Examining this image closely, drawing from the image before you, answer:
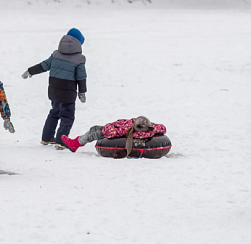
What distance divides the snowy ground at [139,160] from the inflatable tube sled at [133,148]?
118 mm

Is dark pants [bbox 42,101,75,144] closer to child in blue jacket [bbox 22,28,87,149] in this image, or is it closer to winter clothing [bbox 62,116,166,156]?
child in blue jacket [bbox 22,28,87,149]

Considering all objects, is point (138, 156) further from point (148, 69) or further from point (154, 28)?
point (154, 28)

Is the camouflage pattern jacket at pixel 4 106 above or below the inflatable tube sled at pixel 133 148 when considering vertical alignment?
above

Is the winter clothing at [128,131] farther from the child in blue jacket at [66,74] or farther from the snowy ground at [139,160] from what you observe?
the child in blue jacket at [66,74]

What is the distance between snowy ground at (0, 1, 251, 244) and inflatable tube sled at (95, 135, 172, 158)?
12 centimetres

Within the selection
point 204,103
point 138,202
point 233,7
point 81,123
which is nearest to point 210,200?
point 138,202

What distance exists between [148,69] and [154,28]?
39.0 ft

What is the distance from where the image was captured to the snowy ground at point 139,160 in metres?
4.87

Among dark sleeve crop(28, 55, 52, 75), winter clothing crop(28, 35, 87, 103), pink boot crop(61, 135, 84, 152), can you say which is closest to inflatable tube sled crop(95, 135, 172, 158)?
pink boot crop(61, 135, 84, 152)

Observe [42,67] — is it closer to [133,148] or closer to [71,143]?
[71,143]

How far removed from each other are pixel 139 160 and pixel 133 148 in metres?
0.19

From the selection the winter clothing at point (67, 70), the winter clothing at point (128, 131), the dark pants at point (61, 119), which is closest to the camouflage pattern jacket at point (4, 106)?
the winter clothing at point (128, 131)

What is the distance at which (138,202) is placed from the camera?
5.59 m

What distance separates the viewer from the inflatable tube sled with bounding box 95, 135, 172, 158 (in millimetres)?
7527
